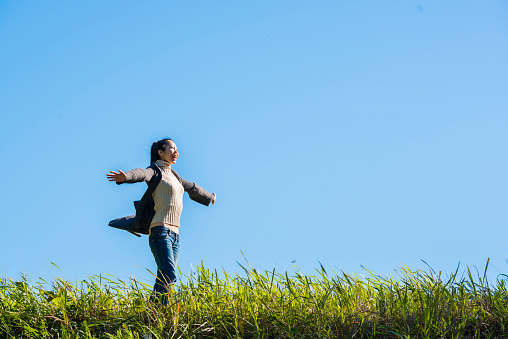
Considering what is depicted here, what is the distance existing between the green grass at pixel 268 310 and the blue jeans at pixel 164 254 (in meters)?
0.18

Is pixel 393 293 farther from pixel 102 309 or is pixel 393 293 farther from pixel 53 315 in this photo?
pixel 53 315

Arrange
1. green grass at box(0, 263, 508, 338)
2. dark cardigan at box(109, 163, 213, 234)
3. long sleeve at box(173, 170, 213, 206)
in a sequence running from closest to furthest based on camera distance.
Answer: green grass at box(0, 263, 508, 338), dark cardigan at box(109, 163, 213, 234), long sleeve at box(173, 170, 213, 206)

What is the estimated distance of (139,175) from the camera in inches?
207

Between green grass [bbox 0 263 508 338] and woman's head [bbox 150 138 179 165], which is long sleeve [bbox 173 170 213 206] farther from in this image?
green grass [bbox 0 263 508 338]

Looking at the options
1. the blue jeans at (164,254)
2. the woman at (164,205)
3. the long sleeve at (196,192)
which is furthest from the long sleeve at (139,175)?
the blue jeans at (164,254)

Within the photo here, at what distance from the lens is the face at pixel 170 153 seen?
5.66 metres

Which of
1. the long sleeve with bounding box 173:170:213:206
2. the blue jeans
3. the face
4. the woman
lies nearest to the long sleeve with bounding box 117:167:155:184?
the woman

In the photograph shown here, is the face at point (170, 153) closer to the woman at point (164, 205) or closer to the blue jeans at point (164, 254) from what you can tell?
the woman at point (164, 205)

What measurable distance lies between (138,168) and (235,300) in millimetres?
1752

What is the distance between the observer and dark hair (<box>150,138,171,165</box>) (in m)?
5.71

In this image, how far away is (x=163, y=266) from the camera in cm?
505

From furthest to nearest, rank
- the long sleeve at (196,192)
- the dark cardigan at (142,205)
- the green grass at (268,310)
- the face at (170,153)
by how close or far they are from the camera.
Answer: the long sleeve at (196,192) → the face at (170,153) → the dark cardigan at (142,205) → the green grass at (268,310)

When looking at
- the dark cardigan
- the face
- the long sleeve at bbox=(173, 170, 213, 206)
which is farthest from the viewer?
the long sleeve at bbox=(173, 170, 213, 206)

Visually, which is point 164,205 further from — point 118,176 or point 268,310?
point 268,310
